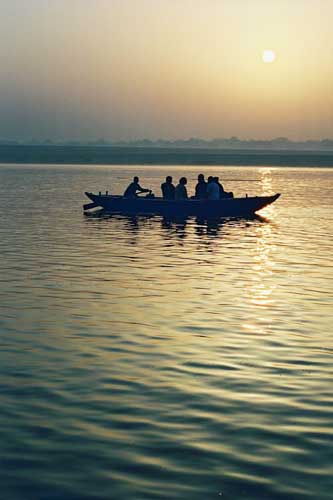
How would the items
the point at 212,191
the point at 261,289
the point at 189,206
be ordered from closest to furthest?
the point at 261,289, the point at 189,206, the point at 212,191

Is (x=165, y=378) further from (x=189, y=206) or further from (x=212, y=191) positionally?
(x=212, y=191)

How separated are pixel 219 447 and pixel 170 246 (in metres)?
20.7

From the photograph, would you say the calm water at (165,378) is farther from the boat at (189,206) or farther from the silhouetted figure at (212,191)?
the silhouetted figure at (212,191)

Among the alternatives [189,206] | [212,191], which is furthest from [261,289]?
[212,191]

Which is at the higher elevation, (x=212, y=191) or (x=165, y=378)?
(x=212, y=191)

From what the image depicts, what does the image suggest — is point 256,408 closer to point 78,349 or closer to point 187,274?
point 78,349

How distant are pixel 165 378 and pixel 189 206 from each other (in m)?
30.3

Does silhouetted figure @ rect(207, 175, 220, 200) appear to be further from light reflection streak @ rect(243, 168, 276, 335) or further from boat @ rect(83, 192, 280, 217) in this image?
light reflection streak @ rect(243, 168, 276, 335)

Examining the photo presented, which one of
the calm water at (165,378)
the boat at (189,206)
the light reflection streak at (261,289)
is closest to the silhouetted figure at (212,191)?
the boat at (189,206)

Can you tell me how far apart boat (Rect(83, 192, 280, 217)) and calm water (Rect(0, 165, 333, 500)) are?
15.8 metres

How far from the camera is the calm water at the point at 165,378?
895cm

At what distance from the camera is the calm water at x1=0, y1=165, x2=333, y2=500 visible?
29.4 ft

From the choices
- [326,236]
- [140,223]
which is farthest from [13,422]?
[140,223]

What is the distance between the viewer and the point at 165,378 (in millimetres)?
12508
